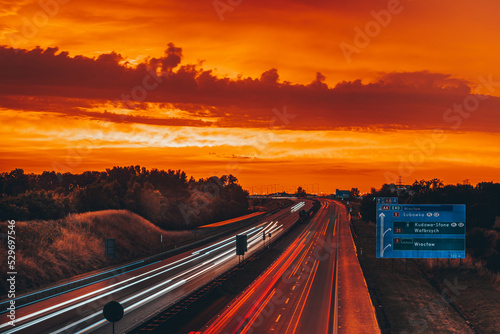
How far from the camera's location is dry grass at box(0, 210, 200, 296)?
52750mm

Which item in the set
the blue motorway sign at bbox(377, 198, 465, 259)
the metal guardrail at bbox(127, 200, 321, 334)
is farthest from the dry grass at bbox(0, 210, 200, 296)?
the blue motorway sign at bbox(377, 198, 465, 259)

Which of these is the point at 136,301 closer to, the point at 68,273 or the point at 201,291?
the point at 201,291

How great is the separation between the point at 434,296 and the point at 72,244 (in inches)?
1730

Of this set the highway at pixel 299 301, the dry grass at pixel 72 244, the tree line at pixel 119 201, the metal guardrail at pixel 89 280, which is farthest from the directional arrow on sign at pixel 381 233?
the tree line at pixel 119 201

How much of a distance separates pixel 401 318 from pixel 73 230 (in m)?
49.9

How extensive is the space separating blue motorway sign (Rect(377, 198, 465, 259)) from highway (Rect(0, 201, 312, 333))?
18719 millimetres

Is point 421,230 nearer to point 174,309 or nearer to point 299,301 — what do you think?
point 299,301

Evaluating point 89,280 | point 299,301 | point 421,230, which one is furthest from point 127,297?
point 421,230

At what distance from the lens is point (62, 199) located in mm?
81625

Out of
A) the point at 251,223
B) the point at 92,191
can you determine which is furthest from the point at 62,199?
the point at 251,223

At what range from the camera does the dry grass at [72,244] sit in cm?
5275

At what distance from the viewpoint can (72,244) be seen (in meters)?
66.2

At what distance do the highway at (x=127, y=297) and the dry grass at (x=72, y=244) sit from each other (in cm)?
725

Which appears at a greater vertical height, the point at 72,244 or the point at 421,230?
the point at 421,230
